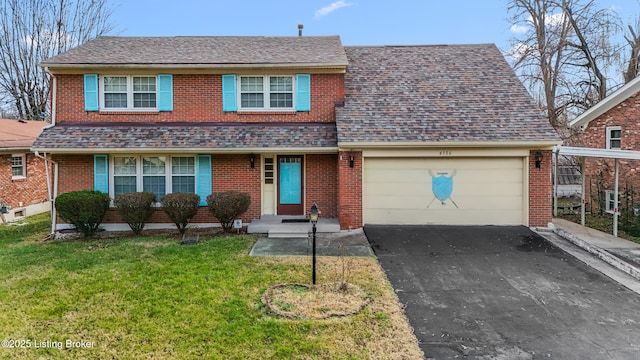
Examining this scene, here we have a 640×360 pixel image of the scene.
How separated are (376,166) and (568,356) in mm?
7007

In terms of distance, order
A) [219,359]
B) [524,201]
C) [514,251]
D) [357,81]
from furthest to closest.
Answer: [357,81] < [524,201] < [514,251] < [219,359]

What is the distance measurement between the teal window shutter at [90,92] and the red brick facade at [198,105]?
161 mm

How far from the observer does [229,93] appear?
11555 mm

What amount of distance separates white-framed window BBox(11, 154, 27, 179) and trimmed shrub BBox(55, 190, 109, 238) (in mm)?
6554

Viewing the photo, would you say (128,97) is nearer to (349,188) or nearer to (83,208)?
(83,208)

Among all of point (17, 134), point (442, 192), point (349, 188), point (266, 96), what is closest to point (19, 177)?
point (17, 134)

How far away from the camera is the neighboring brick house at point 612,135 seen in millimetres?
12719

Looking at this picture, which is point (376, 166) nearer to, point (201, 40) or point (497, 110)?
point (497, 110)

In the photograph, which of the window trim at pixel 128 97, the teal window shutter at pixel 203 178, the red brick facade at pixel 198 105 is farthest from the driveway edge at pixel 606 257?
the window trim at pixel 128 97

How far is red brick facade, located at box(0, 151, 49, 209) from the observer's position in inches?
548

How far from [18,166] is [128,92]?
7292 millimetres

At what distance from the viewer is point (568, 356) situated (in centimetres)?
443

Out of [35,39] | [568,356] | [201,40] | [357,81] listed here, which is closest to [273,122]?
[357,81]

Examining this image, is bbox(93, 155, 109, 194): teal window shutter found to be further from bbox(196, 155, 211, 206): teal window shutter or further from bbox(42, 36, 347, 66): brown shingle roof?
bbox(42, 36, 347, 66): brown shingle roof
